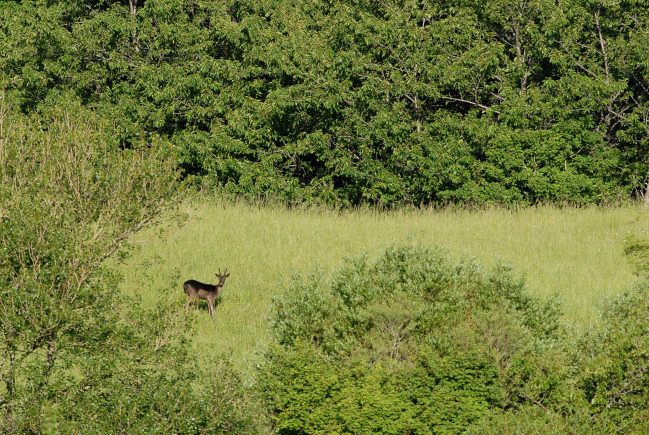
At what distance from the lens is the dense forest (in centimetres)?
1309

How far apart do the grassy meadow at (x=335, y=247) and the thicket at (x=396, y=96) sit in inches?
81.1

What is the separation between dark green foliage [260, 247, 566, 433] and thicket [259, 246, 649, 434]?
2 cm

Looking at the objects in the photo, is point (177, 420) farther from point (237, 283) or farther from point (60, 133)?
point (237, 283)

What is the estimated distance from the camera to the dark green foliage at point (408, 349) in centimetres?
1280

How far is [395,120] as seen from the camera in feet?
90.7

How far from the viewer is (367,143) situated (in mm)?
28141

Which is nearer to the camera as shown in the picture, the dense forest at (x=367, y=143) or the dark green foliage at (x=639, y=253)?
the dense forest at (x=367, y=143)

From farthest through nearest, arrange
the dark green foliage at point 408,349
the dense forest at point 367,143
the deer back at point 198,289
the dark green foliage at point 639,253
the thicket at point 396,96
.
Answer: the thicket at point 396,96 < the deer back at point 198,289 < the dark green foliage at point 639,253 < the dense forest at point 367,143 < the dark green foliage at point 408,349

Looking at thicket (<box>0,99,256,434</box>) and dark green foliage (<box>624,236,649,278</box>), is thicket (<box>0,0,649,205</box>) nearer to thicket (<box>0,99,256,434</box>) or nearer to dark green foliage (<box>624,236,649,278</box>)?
dark green foliage (<box>624,236,649,278</box>)

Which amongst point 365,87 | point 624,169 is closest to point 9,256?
point 365,87

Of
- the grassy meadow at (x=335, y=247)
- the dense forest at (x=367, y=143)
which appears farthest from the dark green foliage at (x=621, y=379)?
the grassy meadow at (x=335, y=247)

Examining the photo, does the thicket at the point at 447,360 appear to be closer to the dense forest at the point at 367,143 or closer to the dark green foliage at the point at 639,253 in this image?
the dense forest at the point at 367,143

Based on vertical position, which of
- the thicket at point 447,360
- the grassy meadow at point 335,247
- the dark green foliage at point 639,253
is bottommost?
the grassy meadow at point 335,247

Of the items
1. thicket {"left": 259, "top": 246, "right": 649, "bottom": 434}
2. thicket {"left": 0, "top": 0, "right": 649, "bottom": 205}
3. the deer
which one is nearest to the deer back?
the deer
